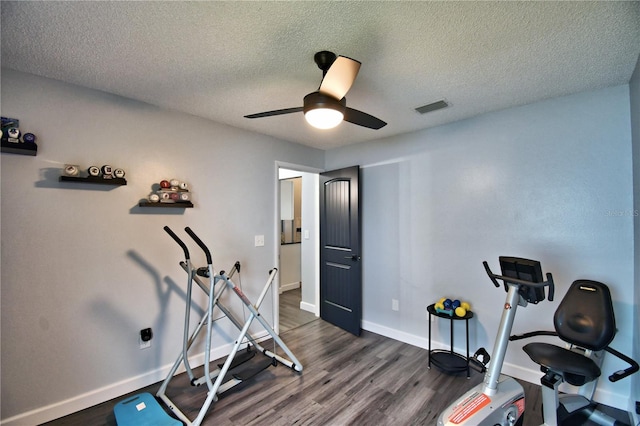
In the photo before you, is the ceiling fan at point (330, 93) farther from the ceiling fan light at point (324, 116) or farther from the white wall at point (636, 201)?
the white wall at point (636, 201)

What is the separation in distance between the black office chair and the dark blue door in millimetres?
1969

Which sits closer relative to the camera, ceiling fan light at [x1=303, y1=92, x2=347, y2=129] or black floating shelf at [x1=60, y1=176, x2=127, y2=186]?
ceiling fan light at [x1=303, y1=92, x2=347, y2=129]

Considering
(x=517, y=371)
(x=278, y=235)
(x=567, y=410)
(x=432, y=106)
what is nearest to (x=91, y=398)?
(x=278, y=235)

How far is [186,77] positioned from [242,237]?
1718 mm

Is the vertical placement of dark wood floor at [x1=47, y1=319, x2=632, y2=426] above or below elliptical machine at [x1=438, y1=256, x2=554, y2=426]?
below

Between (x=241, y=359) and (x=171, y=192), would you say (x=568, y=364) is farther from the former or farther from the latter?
(x=171, y=192)

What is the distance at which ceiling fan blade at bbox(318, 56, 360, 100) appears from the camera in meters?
1.44

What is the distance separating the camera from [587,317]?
6.23ft

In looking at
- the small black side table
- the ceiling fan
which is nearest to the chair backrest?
the small black side table

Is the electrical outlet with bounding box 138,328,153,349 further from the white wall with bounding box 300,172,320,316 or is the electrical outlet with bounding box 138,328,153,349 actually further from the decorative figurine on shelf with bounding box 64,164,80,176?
the white wall with bounding box 300,172,320,316

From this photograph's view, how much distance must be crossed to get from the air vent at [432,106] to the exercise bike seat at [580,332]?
5.71 ft

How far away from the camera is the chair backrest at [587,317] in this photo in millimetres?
1807

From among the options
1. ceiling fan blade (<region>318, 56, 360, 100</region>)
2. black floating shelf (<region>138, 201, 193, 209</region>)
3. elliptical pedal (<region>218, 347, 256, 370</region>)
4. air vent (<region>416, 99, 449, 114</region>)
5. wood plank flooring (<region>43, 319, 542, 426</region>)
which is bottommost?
wood plank flooring (<region>43, 319, 542, 426</region>)

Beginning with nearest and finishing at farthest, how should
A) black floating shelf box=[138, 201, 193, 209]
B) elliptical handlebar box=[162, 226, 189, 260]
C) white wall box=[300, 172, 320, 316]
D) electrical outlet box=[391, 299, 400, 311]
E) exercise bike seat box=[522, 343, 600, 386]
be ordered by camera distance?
1. exercise bike seat box=[522, 343, 600, 386]
2. elliptical handlebar box=[162, 226, 189, 260]
3. black floating shelf box=[138, 201, 193, 209]
4. electrical outlet box=[391, 299, 400, 311]
5. white wall box=[300, 172, 320, 316]
